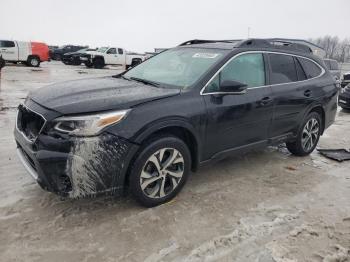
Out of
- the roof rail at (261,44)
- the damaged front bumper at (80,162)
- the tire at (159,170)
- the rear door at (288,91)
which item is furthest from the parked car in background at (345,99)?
the damaged front bumper at (80,162)

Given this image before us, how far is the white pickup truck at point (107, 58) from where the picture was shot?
27.8 metres

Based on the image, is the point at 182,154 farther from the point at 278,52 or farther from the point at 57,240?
the point at 278,52

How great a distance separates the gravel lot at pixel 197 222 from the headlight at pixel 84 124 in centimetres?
90

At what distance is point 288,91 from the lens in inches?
189

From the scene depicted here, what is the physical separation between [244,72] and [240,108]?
51 cm

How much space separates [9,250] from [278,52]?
4014 mm

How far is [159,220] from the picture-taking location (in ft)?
11.1

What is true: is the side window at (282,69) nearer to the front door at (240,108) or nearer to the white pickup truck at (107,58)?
the front door at (240,108)

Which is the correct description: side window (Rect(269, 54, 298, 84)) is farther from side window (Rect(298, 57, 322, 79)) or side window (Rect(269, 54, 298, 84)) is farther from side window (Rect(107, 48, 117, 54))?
side window (Rect(107, 48, 117, 54))

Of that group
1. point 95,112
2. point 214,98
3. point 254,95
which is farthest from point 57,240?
point 254,95

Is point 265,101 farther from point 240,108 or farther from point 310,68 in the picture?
point 310,68

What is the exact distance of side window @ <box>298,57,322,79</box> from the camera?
5294 mm

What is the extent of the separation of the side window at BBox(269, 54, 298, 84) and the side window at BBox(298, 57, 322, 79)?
0.31m

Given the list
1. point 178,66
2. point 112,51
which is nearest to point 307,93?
point 178,66
